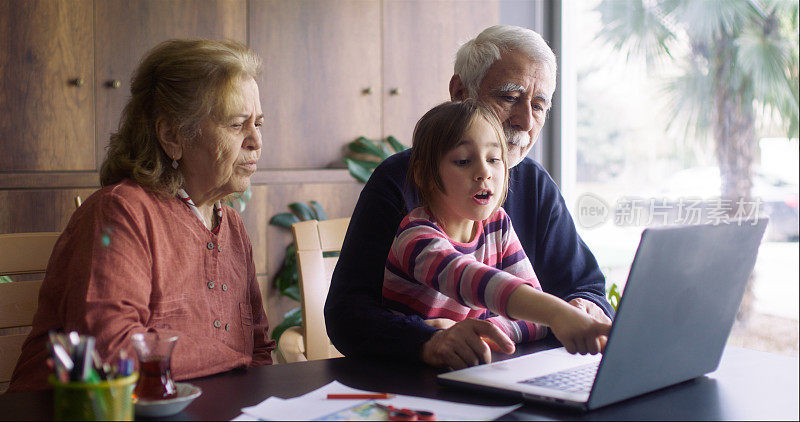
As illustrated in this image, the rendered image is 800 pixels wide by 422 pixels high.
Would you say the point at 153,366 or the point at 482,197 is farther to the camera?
the point at 482,197

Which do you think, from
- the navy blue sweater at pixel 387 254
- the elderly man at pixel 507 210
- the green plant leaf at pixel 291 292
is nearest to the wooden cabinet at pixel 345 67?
the green plant leaf at pixel 291 292

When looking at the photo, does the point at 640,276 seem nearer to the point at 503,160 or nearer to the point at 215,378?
the point at 503,160

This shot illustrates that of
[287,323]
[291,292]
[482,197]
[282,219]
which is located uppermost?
[482,197]

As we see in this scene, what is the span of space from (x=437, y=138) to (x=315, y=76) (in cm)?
189

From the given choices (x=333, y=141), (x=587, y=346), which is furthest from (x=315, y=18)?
(x=587, y=346)

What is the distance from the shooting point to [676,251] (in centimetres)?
87

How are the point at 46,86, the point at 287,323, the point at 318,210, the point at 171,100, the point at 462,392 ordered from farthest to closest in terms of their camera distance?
the point at 318,210 → the point at 287,323 → the point at 46,86 → the point at 171,100 → the point at 462,392

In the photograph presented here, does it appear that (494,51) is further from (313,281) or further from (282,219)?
(282,219)

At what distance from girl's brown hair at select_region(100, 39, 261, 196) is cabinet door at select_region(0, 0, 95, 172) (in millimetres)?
1299

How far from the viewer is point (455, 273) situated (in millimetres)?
1120

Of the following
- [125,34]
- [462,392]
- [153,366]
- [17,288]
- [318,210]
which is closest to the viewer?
[153,366]

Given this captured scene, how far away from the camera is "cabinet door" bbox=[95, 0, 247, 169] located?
2.64 meters

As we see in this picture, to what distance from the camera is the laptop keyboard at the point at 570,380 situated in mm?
978

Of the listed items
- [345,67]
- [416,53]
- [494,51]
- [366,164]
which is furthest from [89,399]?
[416,53]
